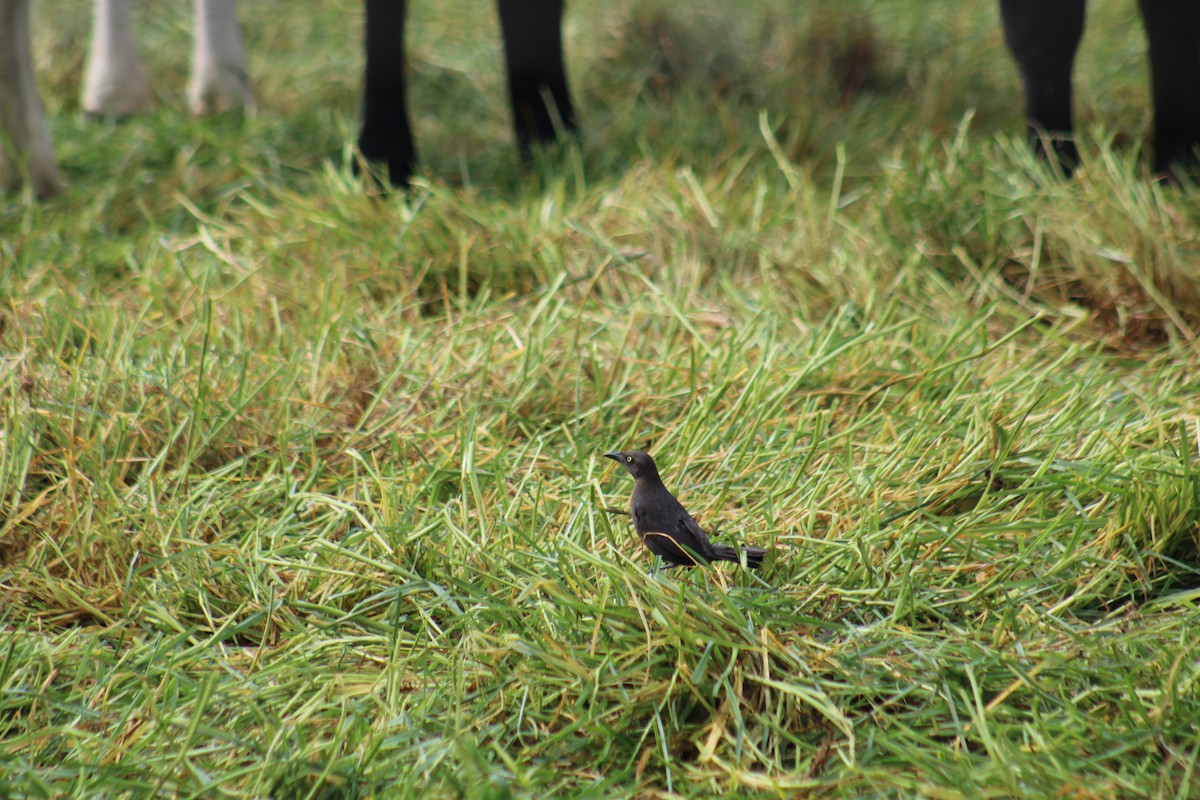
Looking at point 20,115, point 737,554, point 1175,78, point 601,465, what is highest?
point 1175,78

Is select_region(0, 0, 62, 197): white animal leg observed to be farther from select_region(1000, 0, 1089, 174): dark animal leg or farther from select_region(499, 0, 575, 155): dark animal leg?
select_region(1000, 0, 1089, 174): dark animal leg

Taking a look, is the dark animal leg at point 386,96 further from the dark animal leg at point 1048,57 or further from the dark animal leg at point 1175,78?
the dark animal leg at point 1175,78

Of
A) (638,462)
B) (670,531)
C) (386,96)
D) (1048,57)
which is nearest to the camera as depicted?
(670,531)

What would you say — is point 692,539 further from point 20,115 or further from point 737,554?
point 20,115

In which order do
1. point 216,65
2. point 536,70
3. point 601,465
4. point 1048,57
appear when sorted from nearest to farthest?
1. point 601,465
2. point 1048,57
3. point 536,70
4. point 216,65

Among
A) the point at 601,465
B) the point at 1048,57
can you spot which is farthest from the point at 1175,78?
the point at 601,465

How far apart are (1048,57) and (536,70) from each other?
193 centimetres

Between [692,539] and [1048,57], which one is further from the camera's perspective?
[1048,57]

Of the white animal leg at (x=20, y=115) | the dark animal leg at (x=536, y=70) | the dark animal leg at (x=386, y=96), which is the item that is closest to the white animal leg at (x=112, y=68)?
the white animal leg at (x=20, y=115)

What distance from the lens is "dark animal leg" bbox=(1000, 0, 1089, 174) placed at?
4.27m

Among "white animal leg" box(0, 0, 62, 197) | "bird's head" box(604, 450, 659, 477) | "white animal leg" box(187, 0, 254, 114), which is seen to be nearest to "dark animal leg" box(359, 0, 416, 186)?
"white animal leg" box(187, 0, 254, 114)

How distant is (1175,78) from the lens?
4.33 meters

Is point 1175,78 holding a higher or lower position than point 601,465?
higher

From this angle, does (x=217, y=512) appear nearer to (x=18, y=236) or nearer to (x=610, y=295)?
(x=610, y=295)
